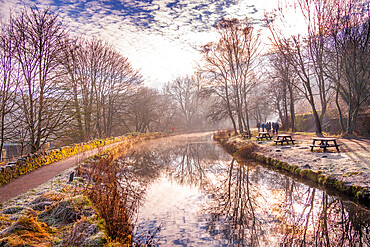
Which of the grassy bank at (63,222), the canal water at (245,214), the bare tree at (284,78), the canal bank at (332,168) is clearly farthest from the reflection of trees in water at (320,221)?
the bare tree at (284,78)

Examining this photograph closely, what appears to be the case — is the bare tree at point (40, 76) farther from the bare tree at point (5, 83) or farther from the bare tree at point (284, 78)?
the bare tree at point (284, 78)

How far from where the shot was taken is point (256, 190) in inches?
268

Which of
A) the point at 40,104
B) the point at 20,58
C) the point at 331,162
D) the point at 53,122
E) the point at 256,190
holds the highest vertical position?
the point at 20,58

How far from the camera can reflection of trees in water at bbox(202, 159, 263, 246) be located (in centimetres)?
410

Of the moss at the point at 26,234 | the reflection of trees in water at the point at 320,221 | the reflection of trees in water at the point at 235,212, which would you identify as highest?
the moss at the point at 26,234

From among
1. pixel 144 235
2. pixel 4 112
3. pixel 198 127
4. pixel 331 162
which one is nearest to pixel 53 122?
pixel 4 112

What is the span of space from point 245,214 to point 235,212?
0.26 meters

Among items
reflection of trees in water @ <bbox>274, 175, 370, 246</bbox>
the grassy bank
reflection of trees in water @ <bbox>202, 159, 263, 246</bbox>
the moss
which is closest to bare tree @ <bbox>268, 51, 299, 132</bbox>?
reflection of trees in water @ <bbox>202, 159, 263, 246</bbox>

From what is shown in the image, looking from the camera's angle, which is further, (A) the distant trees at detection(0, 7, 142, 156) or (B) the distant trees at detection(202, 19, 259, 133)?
(B) the distant trees at detection(202, 19, 259, 133)

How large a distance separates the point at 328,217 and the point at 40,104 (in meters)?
12.5

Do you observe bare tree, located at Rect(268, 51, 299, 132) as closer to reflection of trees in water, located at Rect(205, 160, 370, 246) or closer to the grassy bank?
reflection of trees in water, located at Rect(205, 160, 370, 246)

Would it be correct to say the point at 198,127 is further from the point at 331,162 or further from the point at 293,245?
the point at 293,245

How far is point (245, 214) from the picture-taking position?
508cm

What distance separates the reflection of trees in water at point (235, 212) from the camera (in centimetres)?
410
